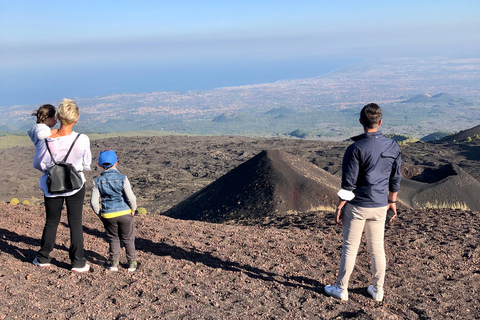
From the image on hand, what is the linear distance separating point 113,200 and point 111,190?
140 millimetres

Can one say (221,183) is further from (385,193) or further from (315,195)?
(385,193)

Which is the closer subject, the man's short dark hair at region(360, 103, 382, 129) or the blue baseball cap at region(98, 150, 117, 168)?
the man's short dark hair at region(360, 103, 382, 129)

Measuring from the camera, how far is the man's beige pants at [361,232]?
445 centimetres

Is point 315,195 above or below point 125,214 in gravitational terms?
below

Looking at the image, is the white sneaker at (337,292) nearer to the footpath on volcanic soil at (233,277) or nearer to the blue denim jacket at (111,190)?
the footpath on volcanic soil at (233,277)

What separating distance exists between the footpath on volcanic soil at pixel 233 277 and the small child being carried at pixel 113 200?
26.5 inches

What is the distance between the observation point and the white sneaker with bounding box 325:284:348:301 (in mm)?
4883

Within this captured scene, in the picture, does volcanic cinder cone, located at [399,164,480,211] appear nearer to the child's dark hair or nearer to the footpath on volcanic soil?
the footpath on volcanic soil

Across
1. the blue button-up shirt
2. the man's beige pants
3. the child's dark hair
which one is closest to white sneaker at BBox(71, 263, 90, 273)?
the child's dark hair

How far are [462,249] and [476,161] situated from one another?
2626cm

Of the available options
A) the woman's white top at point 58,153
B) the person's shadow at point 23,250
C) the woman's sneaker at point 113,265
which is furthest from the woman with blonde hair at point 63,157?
the person's shadow at point 23,250

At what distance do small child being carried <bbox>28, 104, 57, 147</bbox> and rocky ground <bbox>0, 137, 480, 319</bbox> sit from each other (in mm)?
1841

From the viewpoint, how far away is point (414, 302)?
16.6ft

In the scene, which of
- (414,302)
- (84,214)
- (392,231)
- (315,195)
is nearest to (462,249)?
(392,231)
